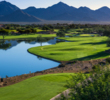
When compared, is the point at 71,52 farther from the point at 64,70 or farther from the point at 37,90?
the point at 37,90

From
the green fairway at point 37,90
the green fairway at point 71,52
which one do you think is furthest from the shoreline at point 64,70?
the green fairway at point 71,52

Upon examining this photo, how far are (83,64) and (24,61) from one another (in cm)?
1811

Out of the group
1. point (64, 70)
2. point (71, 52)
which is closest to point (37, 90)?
point (64, 70)

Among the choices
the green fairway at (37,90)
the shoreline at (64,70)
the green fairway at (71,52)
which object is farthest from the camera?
the green fairway at (71,52)

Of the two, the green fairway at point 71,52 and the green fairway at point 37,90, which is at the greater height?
the green fairway at point 71,52

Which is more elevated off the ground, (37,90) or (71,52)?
(71,52)

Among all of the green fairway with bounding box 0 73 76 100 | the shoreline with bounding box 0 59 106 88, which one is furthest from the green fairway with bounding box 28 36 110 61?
the green fairway with bounding box 0 73 76 100

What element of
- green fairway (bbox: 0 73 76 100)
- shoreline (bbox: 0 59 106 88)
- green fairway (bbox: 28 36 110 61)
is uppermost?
green fairway (bbox: 28 36 110 61)

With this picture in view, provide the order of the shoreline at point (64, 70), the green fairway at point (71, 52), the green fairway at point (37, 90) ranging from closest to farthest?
1. the green fairway at point (37, 90)
2. the shoreline at point (64, 70)
3. the green fairway at point (71, 52)

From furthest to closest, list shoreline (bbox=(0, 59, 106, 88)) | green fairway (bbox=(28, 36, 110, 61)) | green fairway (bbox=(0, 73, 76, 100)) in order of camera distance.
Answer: green fairway (bbox=(28, 36, 110, 61)), shoreline (bbox=(0, 59, 106, 88)), green fairway (bbox=(0, 73, 76, 100))

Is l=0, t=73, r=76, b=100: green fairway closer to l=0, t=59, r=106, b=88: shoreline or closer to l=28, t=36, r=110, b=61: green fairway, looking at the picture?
l=0, t=59, r=106, b=88: shoreline

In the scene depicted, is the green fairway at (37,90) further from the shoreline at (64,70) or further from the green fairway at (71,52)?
the green fairway at (71,52)

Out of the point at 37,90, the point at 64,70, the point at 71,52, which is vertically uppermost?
the point at 71,52

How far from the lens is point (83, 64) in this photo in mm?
41875
